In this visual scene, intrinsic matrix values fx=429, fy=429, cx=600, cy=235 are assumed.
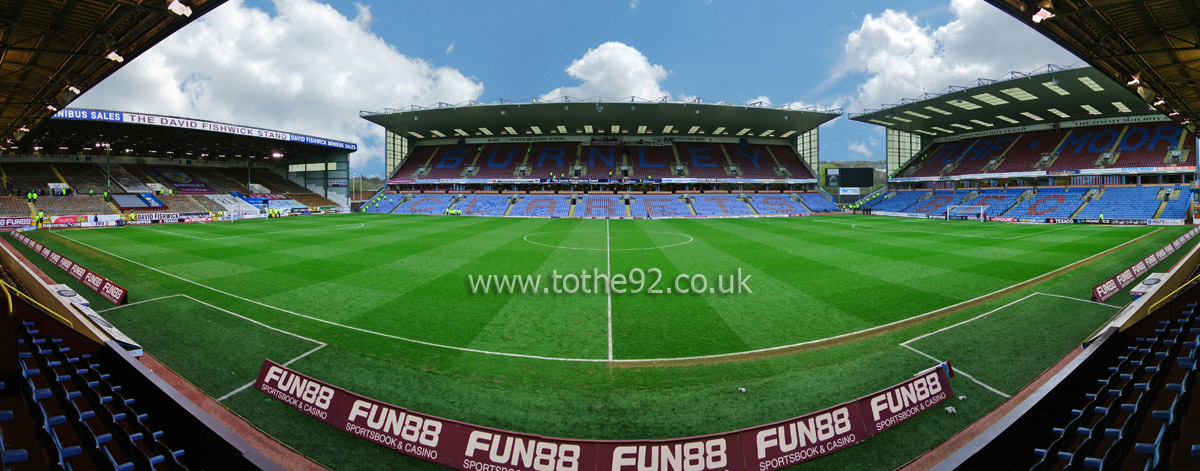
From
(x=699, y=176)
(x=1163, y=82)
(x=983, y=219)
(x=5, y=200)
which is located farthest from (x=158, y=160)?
(x=983, y=219)

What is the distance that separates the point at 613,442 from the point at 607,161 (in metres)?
54.4

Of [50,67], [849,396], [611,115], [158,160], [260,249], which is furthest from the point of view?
[158,160]

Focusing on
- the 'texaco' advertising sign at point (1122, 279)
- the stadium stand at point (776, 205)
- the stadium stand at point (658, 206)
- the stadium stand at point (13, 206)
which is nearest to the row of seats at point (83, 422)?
the 'texaco' advertising sign at point (1122, 279)

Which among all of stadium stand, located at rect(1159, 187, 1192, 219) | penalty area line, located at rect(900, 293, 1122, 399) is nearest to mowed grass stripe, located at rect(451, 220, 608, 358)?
penalty area line, located at rect(900, 293, 1122, 399)

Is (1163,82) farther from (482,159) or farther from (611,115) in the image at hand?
(482,159)

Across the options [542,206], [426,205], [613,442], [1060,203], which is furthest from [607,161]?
[613,442]

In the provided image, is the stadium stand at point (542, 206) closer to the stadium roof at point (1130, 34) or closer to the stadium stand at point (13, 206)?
the stadium stand at point (13, 206)

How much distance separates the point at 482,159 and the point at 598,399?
56.4 meters

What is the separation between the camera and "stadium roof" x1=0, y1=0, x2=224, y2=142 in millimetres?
7336

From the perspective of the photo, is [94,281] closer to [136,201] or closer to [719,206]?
[136,201]

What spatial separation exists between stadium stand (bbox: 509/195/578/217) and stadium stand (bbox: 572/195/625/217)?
1553 millimetres

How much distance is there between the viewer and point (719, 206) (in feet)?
166

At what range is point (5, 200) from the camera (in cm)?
3516

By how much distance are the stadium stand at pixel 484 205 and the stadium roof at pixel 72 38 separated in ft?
124
